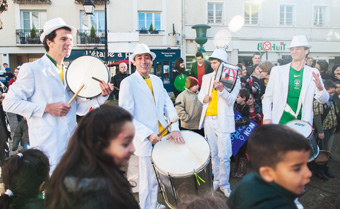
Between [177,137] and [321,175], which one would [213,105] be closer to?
[177,137]

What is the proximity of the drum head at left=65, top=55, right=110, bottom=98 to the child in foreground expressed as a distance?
2035mm

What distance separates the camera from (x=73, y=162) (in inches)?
58.6

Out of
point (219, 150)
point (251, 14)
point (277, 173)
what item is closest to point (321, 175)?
point (219, 150)

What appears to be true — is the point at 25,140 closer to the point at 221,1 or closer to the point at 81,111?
the point at 81,111

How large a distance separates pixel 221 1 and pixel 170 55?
5.63m

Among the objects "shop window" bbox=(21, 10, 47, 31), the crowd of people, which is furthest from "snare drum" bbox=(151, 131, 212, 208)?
"shop window" bbox=(21, 10, 47, 31)

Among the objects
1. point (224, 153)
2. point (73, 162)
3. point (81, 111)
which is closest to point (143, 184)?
point (81, 111)

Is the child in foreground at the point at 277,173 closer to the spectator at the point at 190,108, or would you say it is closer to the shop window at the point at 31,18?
the spectator at the point at 190,108

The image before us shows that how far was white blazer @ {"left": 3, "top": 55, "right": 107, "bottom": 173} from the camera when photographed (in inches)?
113

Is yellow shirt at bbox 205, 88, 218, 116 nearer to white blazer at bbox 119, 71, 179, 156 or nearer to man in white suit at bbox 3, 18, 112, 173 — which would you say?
white blazer at bbox 119, 71, 179, 156

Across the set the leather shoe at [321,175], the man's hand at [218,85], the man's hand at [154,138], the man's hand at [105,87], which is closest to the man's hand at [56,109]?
the man's hand at [105,87]

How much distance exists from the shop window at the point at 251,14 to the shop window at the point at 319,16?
15.9 feet

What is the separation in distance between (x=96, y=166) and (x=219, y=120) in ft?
10.7

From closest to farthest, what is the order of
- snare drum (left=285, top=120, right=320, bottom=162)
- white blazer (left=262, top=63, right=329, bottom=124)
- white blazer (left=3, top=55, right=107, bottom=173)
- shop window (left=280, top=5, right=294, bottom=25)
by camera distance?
white blazer (left=3, top=55, right=107, bottom=173)
snare drum (left=285, top=120, right=320, bottom=162)
white blazer (left=262, top=63, right=329, bottom=124)
shop window (left=280, top=5, right=294, bottom=25)
